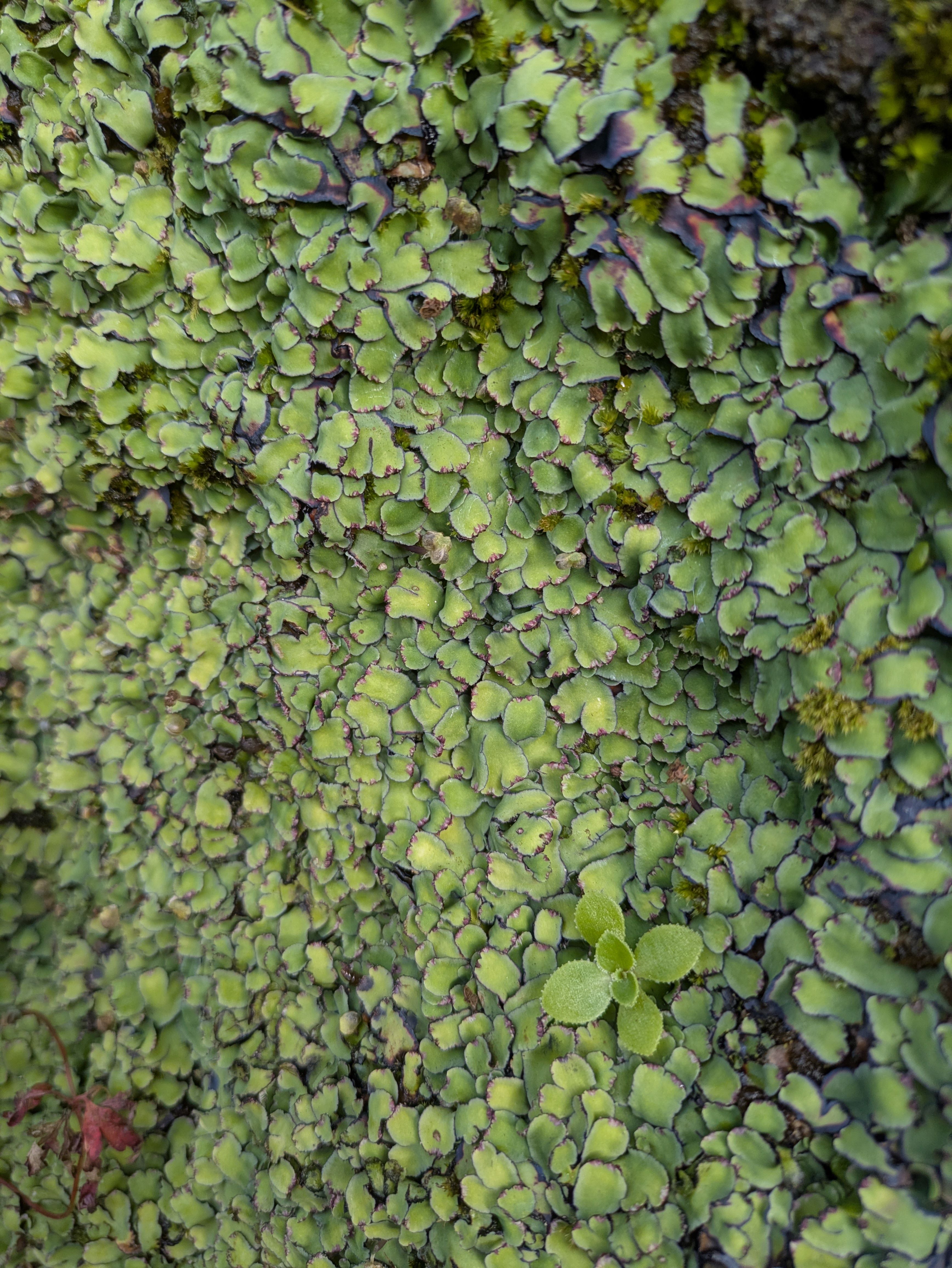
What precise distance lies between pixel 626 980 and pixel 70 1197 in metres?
2.03

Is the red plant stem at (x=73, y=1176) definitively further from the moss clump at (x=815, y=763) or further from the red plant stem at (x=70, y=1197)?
the moss clump at (x=815, y=763)

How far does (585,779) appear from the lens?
1.89 meters

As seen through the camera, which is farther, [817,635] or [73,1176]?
[73,1176]

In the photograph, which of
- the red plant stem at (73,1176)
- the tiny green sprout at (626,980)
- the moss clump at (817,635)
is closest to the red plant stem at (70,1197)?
the red plant stem at (73,1176)

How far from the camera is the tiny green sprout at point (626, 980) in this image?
5.37ft

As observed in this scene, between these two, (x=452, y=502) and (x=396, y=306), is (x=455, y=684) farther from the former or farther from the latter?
(x=396, y=306)

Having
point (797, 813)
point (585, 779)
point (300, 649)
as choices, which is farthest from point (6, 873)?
point (797, 813)

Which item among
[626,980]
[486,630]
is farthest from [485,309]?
[626,980]

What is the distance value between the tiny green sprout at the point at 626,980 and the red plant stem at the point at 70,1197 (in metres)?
1.77

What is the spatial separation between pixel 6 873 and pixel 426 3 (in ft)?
9.58

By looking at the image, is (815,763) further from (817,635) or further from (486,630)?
(486,630)


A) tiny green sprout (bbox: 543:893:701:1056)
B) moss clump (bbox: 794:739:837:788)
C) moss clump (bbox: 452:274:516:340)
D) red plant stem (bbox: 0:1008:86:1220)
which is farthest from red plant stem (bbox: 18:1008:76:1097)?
moss clump (bbox: 452:274:516:340)

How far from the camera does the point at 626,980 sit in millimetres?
1660

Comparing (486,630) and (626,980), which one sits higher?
(486,630)
